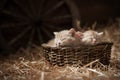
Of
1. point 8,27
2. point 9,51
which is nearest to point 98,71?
point 9,51

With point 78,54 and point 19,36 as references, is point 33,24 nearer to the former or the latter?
point 19,36

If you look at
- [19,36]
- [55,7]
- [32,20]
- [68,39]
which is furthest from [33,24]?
[68,39]

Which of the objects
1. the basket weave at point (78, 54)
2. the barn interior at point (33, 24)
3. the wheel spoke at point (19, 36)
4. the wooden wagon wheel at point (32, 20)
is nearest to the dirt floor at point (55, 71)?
the basket weave at point (78, 54)

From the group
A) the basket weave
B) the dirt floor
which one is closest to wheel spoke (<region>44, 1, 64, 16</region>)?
the dirt floor

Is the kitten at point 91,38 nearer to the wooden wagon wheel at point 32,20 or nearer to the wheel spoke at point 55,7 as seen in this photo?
the wooden wagon wheel at point 32,20

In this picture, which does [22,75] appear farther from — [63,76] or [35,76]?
[63,76]

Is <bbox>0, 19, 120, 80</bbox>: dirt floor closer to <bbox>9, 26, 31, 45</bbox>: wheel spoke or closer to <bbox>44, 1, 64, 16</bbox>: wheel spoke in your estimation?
<bbox>9, 26, 31, 45</bbox>: wheel spoke
